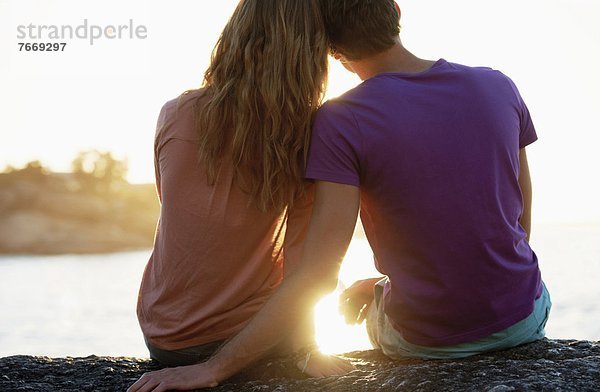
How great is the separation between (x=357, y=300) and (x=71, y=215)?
26668 millimetres

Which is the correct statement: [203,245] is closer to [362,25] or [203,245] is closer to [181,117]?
[181,117]

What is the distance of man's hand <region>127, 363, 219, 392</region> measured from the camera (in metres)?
1.63

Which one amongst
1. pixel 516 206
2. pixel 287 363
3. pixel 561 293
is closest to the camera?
pixel 516 206

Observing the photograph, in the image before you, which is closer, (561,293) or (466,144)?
(466,144)

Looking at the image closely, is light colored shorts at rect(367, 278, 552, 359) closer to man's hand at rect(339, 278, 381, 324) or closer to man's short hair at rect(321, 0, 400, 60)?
man's hand at rect(339, 278, 381, 324)

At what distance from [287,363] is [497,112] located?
0.84 metres

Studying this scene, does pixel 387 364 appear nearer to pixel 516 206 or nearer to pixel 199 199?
pixel 516 206

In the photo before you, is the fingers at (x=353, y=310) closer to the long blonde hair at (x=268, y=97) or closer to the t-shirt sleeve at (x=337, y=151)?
the long blonde hair at (x=268, y=97)

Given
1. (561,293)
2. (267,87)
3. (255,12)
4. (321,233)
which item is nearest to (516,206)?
(321,233)

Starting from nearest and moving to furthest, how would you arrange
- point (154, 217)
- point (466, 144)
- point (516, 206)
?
point (466, 144) < point (516, 206) < point (154, 217)

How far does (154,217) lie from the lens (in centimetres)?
2833

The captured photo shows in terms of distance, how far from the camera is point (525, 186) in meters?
1.95

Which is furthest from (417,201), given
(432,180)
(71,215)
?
(71,215)

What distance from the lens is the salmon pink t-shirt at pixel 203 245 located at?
6.03 feet
